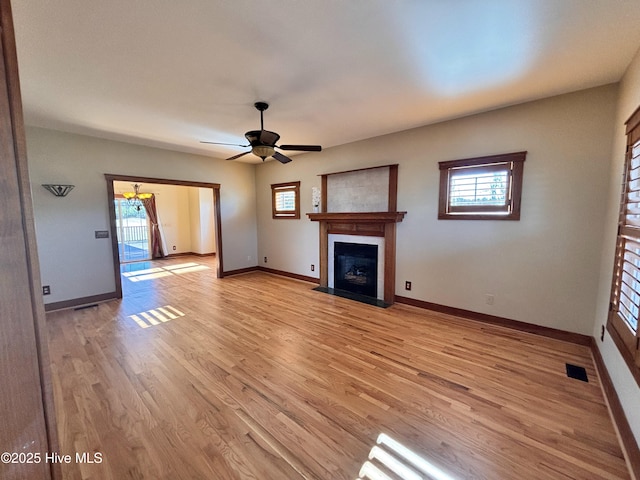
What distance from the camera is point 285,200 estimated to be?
5.94 meters

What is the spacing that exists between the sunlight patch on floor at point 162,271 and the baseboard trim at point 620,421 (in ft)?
23.5

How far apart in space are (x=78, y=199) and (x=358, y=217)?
4.51m

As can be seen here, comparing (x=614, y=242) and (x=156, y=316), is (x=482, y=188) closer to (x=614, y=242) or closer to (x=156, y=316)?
(x=614, y=242)

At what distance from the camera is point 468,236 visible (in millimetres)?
3443

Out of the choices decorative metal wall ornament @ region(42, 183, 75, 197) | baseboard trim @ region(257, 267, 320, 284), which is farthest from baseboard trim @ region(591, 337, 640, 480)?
decorative metal wall ornament @ region(42, 183, 75, 197)

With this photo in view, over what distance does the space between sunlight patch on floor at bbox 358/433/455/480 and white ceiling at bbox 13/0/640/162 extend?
274 centimetres

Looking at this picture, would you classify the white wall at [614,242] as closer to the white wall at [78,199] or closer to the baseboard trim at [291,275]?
the baseboard trim at [291,275]

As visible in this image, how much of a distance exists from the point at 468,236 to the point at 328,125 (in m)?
2.46

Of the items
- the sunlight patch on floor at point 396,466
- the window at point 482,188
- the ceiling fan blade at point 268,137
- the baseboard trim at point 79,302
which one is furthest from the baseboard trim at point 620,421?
the baseboard trim at point 79,302

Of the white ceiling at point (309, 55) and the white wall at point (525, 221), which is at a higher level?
the white ceiling at point (309, 55)

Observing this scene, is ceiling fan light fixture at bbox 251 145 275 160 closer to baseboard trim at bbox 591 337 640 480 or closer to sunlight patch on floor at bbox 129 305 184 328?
sunlight patch on floor at bbox 129 305 184 328

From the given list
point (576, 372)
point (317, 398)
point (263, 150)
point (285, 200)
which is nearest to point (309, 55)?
point (263, 150)

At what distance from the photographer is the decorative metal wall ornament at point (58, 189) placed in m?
3.82

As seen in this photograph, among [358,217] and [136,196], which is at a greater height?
[136,196]
